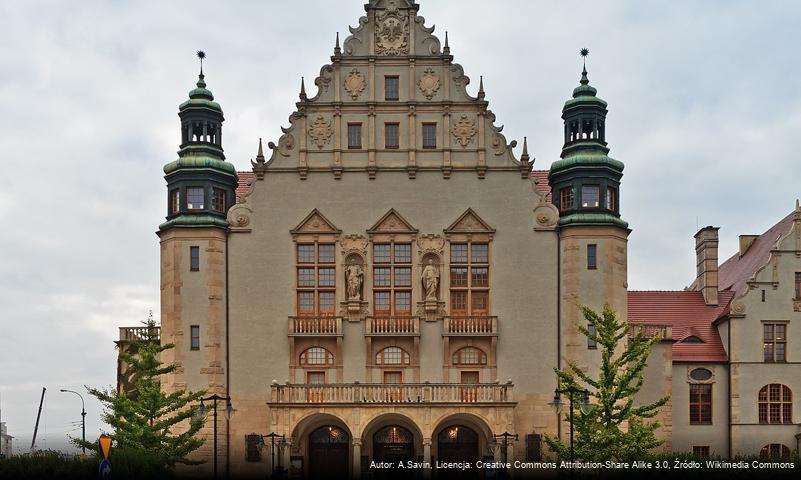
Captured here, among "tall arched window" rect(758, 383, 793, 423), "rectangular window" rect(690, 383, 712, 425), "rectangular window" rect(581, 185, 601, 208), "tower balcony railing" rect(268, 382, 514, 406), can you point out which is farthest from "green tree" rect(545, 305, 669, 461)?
"tall arched window" rect(758, 383, 793, 423)

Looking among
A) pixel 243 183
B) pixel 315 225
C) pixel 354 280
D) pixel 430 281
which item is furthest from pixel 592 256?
pixel 243 183

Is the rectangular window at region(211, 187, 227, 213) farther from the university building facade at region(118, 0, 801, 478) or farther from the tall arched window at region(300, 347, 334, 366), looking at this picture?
the tall arched window at region(300, 347, 334, 366)

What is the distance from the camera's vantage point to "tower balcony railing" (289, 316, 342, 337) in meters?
45.6

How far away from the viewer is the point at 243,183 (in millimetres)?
50906

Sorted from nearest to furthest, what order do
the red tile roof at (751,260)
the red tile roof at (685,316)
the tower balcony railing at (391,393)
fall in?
the tower balcony railing at (391,393), the red tile roof at (685,316), the red tile roof at (751,260)

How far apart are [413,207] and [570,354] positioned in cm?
943

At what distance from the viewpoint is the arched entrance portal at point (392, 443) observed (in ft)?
153

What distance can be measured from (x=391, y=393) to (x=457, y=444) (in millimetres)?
4997

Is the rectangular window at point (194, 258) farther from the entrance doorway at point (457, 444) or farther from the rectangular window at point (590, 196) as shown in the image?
the rectangular window at point (590, 196)

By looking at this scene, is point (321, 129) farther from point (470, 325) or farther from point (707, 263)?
point (707, 263)

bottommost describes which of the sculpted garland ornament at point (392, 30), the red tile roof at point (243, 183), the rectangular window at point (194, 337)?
the rectangular window at point (194, 337)

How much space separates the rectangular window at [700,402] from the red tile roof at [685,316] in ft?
4.06

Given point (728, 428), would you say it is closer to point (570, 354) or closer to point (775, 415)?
point (775, 415)

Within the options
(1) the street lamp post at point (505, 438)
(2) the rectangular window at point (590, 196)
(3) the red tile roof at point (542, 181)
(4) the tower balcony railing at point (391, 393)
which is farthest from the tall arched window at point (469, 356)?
(2) the rectangular window at point (590, 196)
